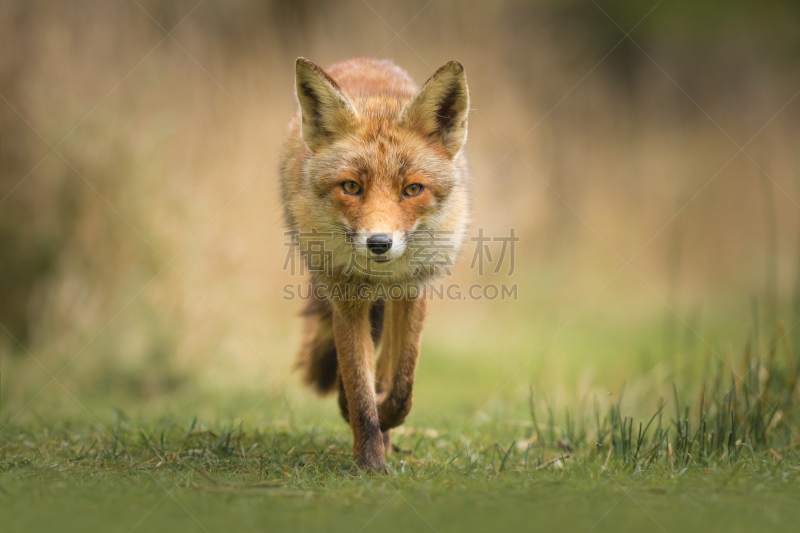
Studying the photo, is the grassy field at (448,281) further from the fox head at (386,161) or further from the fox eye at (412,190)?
the fox eye at (412,190)

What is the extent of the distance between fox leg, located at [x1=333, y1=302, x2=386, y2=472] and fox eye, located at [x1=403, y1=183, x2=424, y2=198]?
64 cm

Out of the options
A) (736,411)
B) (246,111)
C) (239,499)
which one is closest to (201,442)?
(239,499)

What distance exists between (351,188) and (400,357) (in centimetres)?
94

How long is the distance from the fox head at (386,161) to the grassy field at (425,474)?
106cm

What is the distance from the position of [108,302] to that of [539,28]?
20.9 feet

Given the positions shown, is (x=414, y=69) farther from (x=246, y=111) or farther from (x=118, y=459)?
(x=118, y=459)

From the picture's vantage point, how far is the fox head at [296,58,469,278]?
128 inches

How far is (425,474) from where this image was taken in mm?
2953

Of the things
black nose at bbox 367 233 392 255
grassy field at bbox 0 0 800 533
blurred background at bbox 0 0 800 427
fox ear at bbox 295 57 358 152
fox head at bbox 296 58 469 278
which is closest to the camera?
grassy field at bbox 0 0 800 533

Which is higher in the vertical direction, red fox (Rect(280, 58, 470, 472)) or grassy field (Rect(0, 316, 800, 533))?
red fox (Rect(280, 58, 470, 472))

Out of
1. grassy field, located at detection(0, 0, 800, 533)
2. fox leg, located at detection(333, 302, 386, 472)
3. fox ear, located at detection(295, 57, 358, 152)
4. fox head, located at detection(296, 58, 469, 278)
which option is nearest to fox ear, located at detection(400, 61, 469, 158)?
fox head, located at detection(296, 58, 469, 278)

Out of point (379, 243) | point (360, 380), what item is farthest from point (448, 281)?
point (379, 243)

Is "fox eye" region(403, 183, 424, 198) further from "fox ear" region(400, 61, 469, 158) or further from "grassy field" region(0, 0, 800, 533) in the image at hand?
"grassy field" region(0, 0, 800, 533)

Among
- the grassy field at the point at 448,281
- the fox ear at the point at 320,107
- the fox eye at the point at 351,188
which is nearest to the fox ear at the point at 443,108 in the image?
the fox ear at the point at 320,107
